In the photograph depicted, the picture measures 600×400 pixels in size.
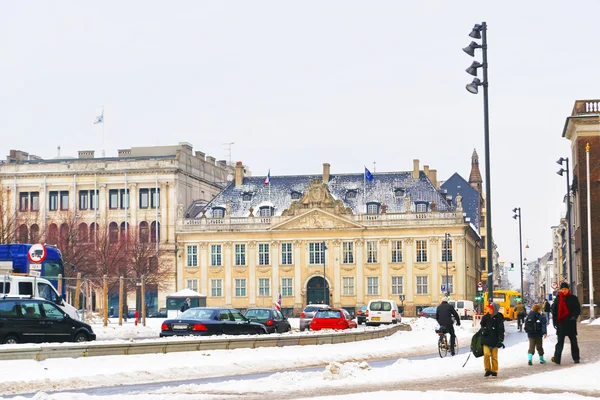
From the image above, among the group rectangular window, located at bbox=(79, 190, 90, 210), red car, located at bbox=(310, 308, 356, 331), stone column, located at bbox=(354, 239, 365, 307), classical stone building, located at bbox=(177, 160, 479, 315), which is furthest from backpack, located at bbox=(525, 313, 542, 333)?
rectangular window, located at bbox=(79, 190, 90, 210)

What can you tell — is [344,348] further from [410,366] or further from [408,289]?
[408,289]

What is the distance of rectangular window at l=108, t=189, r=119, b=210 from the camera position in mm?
118125

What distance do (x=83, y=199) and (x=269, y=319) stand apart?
78032 millimetres

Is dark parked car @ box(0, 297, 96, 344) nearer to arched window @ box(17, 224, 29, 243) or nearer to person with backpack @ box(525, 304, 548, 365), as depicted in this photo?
person with backpack @ box(525, 304, 548, 365)

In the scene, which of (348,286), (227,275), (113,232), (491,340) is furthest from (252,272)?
(491,340)

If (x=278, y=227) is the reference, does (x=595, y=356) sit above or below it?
below

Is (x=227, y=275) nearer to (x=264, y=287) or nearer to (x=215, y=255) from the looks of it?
(x=215, y=255)

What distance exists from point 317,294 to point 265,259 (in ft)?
20.2

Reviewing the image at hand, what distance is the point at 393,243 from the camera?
4370 inches

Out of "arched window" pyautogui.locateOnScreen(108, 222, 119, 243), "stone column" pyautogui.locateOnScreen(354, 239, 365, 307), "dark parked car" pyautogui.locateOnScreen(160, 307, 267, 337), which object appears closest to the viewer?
"dark parked car" pyautogui.locateOnScreen(160, 307, 267, 337)

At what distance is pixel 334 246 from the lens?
111875 mm

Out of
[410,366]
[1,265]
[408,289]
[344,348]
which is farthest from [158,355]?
[408,289]

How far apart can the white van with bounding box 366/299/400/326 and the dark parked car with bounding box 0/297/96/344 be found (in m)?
28.1

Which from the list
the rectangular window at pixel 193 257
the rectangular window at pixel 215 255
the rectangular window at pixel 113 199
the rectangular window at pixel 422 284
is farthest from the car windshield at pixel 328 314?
the rectangular window at pixel 113 199
